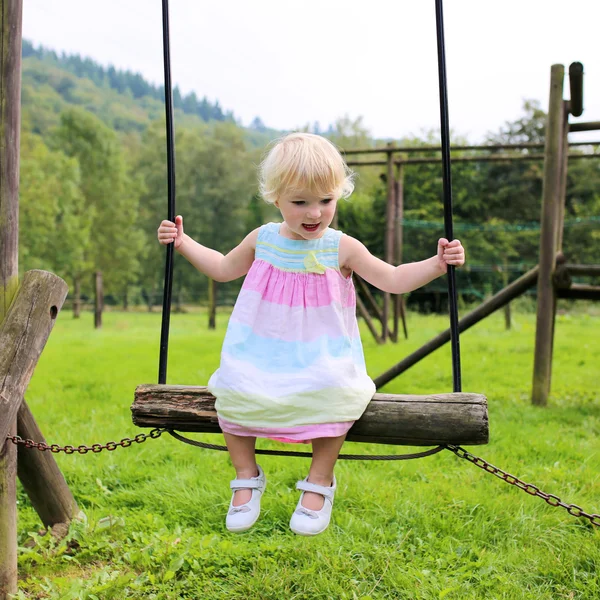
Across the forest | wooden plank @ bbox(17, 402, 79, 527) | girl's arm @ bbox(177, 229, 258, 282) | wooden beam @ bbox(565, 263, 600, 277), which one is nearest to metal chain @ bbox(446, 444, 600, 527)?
girl's arm @ bbox(177, 229, 258, 282)

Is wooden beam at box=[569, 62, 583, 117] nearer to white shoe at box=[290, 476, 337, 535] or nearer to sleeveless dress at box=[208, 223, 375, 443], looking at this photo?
sleeveless dress at box=[208, 223, 375, 443]

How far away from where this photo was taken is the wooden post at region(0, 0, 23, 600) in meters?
2.82

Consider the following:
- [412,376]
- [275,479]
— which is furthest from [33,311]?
[412,376]

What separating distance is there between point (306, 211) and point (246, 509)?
3.29 feet

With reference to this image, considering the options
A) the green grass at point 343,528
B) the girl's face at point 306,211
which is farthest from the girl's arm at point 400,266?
the green grass at point 343,528

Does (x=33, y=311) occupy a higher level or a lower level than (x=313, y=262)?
lower

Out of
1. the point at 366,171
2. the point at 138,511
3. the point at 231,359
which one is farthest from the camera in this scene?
the point at 366,171

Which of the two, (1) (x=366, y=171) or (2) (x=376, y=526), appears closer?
(2) (x=376, y=526)

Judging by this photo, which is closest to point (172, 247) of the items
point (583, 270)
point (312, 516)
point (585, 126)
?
point (312, 516)

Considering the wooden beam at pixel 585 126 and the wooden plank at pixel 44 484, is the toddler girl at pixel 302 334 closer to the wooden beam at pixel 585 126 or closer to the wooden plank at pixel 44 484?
the wooden plank at pixel 44 484

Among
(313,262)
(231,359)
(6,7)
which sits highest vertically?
(6,7)

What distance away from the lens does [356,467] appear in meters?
4.13

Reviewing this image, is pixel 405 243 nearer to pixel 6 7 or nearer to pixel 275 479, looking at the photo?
pixel 275 479

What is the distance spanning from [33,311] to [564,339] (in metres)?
8.21
